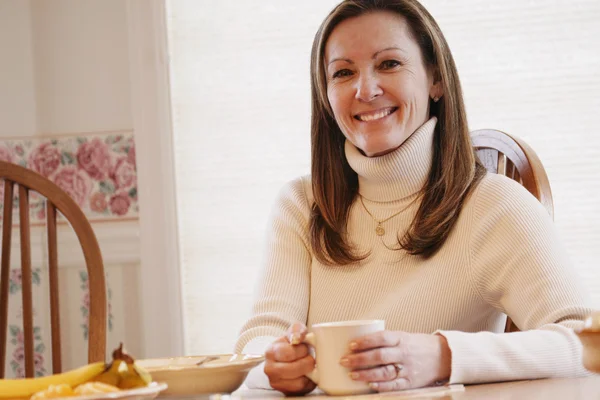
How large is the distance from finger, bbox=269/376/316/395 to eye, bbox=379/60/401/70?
77 centimetres

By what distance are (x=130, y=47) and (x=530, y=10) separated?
129 centimetres

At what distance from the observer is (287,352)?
112cm

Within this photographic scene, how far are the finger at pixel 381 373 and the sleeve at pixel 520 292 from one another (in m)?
0.09

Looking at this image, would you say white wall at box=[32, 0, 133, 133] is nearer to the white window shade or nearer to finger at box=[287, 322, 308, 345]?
the white window shade

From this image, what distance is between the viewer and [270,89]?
8.74 ft

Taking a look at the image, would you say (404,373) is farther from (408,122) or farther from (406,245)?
(408,122)

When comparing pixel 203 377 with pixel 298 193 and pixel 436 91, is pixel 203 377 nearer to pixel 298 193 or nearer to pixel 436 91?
pixel 298 193

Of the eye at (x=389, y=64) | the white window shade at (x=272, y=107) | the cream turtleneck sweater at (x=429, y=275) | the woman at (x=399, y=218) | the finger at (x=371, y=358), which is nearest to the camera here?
the finger at (x=371, y=358)

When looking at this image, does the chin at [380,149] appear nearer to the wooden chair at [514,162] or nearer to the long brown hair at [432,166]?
the long brown hair at [432,166]

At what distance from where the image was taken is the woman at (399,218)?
144 cm

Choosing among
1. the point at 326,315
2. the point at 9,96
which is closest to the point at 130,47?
the point at 9,96

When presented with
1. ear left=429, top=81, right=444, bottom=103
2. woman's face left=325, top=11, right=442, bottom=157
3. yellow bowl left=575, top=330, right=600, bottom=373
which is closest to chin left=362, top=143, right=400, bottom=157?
woman's face left=325, top=11, right=442, bottom=157

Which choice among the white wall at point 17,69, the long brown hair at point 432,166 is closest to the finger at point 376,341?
the long brown hair at point 432,166

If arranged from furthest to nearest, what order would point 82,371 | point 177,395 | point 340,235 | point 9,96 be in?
point 9,96, point 340,235, point 177,395, point 82,371
